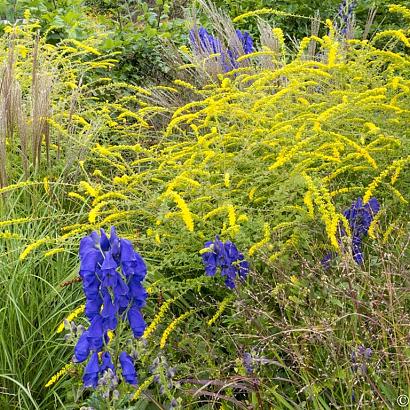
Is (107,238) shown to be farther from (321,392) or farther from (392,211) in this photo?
(392,211)

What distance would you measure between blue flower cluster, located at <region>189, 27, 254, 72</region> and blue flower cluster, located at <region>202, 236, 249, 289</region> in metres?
2.64

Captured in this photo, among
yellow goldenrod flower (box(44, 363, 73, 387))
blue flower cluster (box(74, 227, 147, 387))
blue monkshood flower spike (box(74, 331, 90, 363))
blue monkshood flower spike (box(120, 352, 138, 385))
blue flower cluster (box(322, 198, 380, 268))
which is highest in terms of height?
blue flower cluster (box(74, 227, 147, 387))

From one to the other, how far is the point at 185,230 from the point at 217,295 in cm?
33

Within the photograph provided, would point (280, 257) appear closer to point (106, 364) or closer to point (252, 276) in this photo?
point (252, 276)

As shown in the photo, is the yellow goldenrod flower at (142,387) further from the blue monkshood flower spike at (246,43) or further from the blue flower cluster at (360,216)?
the blue monkshood flower spike at (246,43)

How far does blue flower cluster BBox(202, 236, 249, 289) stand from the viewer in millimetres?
2449

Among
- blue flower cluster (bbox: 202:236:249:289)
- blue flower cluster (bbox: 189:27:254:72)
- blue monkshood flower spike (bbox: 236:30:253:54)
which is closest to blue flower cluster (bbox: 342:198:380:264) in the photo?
blue flower cluster (bbox: 202:236:249:289)

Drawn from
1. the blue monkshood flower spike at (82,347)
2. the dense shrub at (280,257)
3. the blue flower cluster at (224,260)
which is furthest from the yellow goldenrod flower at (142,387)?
the blue flower cluster at (224,260)

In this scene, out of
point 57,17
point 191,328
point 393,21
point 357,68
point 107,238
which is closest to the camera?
point 107,238

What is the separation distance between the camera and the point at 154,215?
111 inches

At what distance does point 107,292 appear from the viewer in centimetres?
186

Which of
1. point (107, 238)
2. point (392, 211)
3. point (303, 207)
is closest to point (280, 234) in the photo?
point (303, 207)

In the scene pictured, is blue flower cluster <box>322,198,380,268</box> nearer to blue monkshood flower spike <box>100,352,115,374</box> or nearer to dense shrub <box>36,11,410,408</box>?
dense shrub <box>36,11,410,408</box>

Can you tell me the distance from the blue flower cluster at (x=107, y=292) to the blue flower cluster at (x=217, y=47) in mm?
3218
